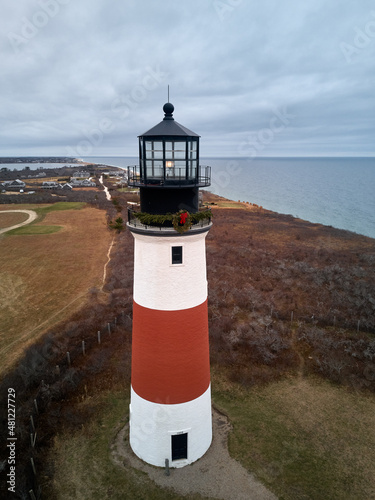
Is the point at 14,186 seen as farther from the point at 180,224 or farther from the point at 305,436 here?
the point at 305,436

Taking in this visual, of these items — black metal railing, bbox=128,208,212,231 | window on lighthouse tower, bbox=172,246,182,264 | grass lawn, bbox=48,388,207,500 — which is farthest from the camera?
grass lawn, bbox=48,388,207,500

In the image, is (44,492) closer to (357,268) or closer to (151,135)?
(151,135)

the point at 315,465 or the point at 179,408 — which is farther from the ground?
the point at 179,408

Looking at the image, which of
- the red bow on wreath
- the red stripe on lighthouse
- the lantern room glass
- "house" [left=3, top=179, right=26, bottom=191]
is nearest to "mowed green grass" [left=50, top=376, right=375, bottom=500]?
the red stripe on lighthouse

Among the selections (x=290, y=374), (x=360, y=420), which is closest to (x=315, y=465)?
(x=360, y=420)

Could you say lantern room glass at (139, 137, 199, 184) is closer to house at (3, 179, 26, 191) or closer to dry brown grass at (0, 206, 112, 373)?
→ dry brown grass at (0, 206, 112, 373)

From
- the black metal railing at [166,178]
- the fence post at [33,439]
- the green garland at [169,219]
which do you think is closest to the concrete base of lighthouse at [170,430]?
the fence post at [33,439]
